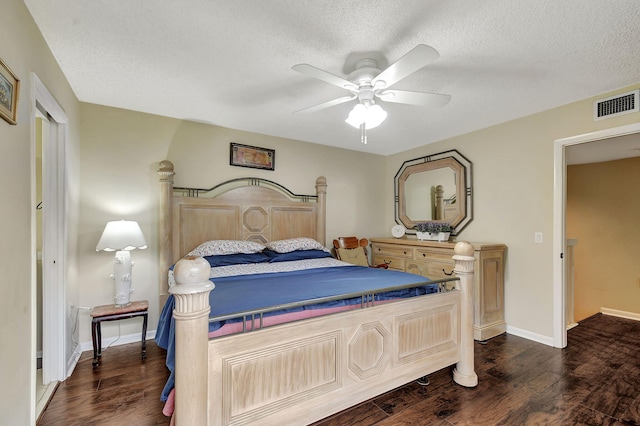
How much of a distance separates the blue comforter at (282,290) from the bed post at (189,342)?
247 millimetres

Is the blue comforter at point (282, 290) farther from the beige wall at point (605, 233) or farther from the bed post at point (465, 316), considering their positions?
the beige wall at point (605, 233)

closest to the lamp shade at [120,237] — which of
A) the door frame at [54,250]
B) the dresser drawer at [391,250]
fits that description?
the door frame at [54,250]

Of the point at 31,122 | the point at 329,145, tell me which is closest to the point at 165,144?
the point at 31,122

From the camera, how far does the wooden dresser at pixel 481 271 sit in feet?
10.6

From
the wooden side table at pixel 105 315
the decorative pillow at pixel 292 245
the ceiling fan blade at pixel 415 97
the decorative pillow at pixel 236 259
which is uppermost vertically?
the ceiling fan blade at pixel 415 97

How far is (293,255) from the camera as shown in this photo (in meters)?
3.49

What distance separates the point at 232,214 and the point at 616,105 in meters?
4.12

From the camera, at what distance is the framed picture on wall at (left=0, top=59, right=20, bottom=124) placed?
51.2 inches

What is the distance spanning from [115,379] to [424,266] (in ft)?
11.6

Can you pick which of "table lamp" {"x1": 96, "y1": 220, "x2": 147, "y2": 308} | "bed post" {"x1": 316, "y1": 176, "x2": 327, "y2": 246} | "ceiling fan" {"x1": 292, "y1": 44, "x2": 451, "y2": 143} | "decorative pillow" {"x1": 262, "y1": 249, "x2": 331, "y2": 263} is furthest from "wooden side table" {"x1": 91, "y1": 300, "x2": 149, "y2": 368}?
"ceiling fan" {"x1": 292, "y1": 44, "x2": 451, "y2": 143}

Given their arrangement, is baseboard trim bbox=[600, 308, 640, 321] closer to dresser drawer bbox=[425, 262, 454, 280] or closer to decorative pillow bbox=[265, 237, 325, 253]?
dresser drawer bbox=[425, 262, 454, 280]

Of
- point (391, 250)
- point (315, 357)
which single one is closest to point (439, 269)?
point (391, 250)

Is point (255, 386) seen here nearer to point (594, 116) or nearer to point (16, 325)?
point (16, 325)

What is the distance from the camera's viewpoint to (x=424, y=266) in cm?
388
